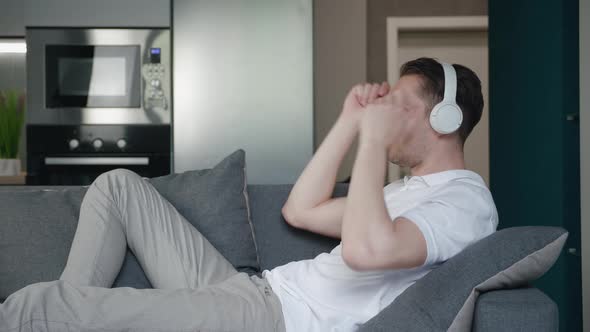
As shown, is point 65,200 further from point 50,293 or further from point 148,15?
point 148,15

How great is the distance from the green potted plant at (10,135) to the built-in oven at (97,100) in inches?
3.3

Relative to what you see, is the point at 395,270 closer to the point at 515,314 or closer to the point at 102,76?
the point at 515,314

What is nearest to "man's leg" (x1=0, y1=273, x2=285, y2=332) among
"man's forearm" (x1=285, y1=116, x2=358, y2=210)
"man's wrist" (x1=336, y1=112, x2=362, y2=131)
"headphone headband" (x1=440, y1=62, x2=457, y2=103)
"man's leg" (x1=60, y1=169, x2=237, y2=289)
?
"man's leg" (x1=60, y1=169, x2=237, y2=289)

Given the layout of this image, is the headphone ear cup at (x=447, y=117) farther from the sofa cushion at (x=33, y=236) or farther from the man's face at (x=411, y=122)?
the sofa cushion at (x=33, y=236)

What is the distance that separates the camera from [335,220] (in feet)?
6.52

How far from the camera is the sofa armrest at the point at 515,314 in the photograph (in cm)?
139

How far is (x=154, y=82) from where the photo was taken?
12.0 ft

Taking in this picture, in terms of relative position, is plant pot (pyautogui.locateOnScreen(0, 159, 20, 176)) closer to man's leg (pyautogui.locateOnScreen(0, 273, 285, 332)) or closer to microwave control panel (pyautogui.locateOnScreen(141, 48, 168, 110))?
microwave control panel (pyautogui.locateOnScreen(141, 48, 168, 110))

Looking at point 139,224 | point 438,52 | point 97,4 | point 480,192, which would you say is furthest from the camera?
point 438,52

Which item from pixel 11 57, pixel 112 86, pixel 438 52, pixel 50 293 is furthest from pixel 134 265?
pixel 438 52

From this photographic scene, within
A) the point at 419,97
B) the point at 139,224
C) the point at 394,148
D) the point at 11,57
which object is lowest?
the point at 139,224

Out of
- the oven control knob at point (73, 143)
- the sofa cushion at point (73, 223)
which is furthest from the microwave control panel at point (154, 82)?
the sofa cushion at point (73, 223)

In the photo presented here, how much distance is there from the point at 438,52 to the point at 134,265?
422 centimetres

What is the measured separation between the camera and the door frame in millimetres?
5504
